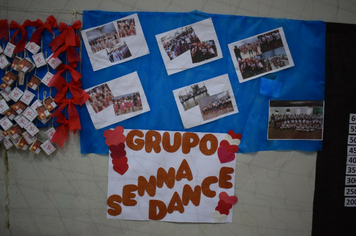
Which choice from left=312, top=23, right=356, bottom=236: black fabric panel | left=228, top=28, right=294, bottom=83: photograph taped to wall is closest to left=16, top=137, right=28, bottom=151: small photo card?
left=228, top=28, right=294, bottom=83: photograph taped to wall

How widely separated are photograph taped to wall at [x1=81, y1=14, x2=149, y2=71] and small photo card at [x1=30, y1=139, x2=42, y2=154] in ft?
1.55

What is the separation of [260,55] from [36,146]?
112 cm

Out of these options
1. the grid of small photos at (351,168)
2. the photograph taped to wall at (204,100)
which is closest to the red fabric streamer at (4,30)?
the photograph taped to wall at (204,100)

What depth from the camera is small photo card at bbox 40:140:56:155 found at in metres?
1.13

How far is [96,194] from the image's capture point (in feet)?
3.89

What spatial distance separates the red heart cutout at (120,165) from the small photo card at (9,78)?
577mm

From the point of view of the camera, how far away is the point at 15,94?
3.67ft

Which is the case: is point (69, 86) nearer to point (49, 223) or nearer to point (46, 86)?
point (46, 86)

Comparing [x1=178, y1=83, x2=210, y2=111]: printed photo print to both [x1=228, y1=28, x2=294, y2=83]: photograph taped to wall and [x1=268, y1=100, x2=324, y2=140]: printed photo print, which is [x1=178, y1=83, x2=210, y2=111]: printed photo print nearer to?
[x1=228, y1=28, x2=294, y2=83]: photograph taped to wall

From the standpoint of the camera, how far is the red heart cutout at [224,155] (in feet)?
3.83

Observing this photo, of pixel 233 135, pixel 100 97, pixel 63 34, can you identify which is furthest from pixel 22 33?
pixel 233 135

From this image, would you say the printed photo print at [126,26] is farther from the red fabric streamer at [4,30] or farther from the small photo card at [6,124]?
the small photo card at [6,124]

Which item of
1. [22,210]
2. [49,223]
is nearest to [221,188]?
[49,223]

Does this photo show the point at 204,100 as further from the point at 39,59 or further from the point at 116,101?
the point at 39,59
